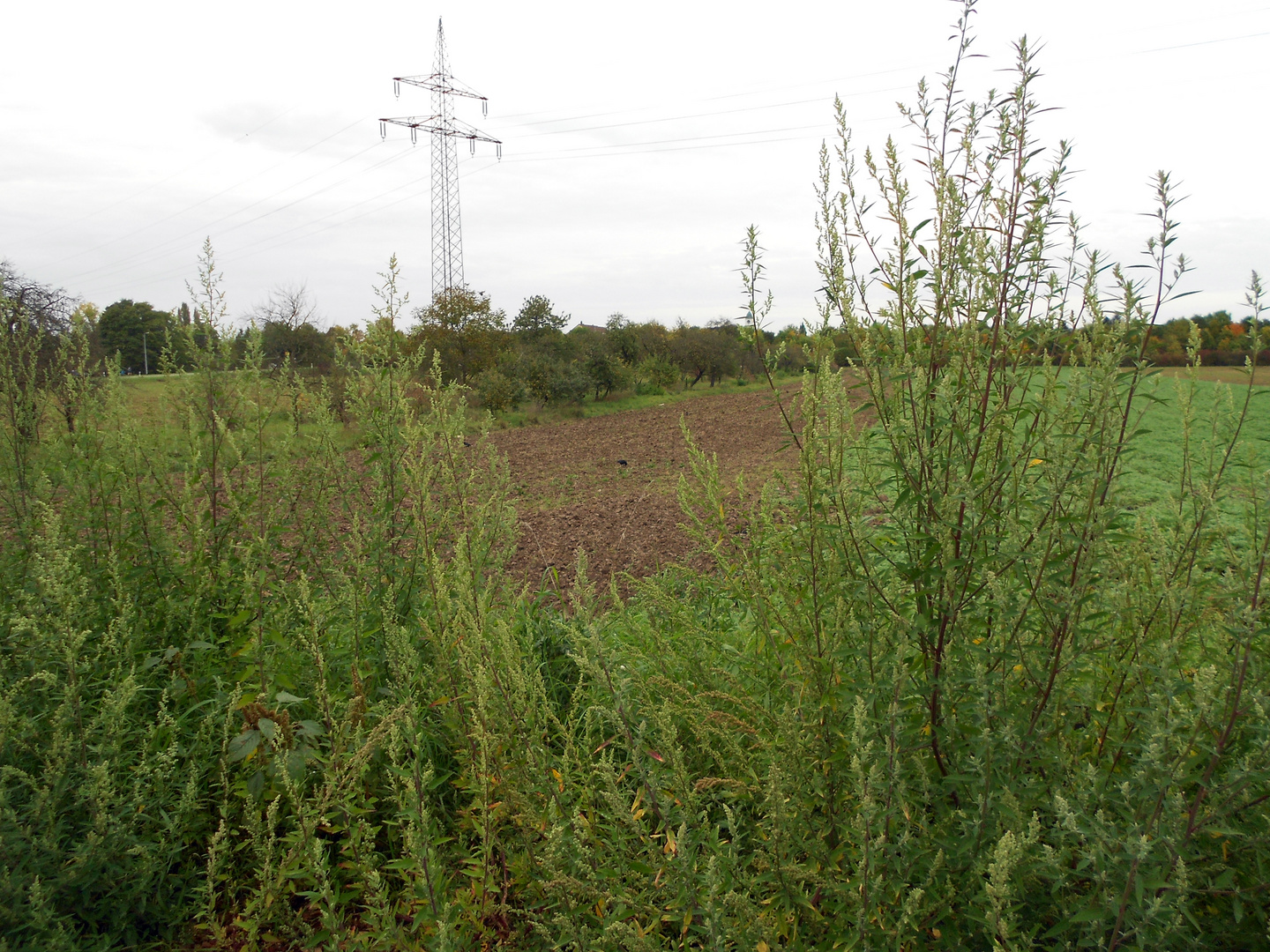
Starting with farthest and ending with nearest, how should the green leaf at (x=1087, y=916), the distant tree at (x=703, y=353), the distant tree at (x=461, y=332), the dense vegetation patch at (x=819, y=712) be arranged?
the distant tree at (x=703, y=353), the distant tree at (x=461, y=332), the dense vegetation patch at (x=819, y=712), the green leaf at (x=1087, y=916)

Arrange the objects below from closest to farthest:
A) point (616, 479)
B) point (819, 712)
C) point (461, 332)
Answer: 1. point (819, 712)
2. point (616, 479)
3. point (461, 332)

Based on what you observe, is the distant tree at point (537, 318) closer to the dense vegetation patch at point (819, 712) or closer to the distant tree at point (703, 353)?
the distant tree at point (703, 353)

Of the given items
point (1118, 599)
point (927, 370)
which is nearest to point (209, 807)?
point (927, 370)

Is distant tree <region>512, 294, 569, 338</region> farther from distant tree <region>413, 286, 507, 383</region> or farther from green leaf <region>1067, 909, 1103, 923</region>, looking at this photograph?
green leaf <region>1067, 909, 1103, 923</region>

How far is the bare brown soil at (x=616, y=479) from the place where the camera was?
8.17m

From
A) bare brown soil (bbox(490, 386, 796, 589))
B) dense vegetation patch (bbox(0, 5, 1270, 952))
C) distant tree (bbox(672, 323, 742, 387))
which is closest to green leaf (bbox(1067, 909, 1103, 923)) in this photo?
dense vegetation patch (bbox(0, 5, 1270, 952))

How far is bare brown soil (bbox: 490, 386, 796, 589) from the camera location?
8.17m

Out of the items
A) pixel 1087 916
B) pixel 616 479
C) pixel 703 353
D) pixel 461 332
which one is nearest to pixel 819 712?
pixel 1087 916

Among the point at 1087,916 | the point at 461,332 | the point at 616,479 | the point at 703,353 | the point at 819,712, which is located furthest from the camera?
the point at 703,353

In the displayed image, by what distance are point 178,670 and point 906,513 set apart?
10.1 feet

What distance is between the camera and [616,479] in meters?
14.7

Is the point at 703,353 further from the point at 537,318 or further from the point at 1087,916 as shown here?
the point at 1087,916

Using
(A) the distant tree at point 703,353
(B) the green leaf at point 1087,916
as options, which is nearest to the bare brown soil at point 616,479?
(B) the green leaf at point 1087,916

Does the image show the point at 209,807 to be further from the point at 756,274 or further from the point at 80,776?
the point at 756,274
